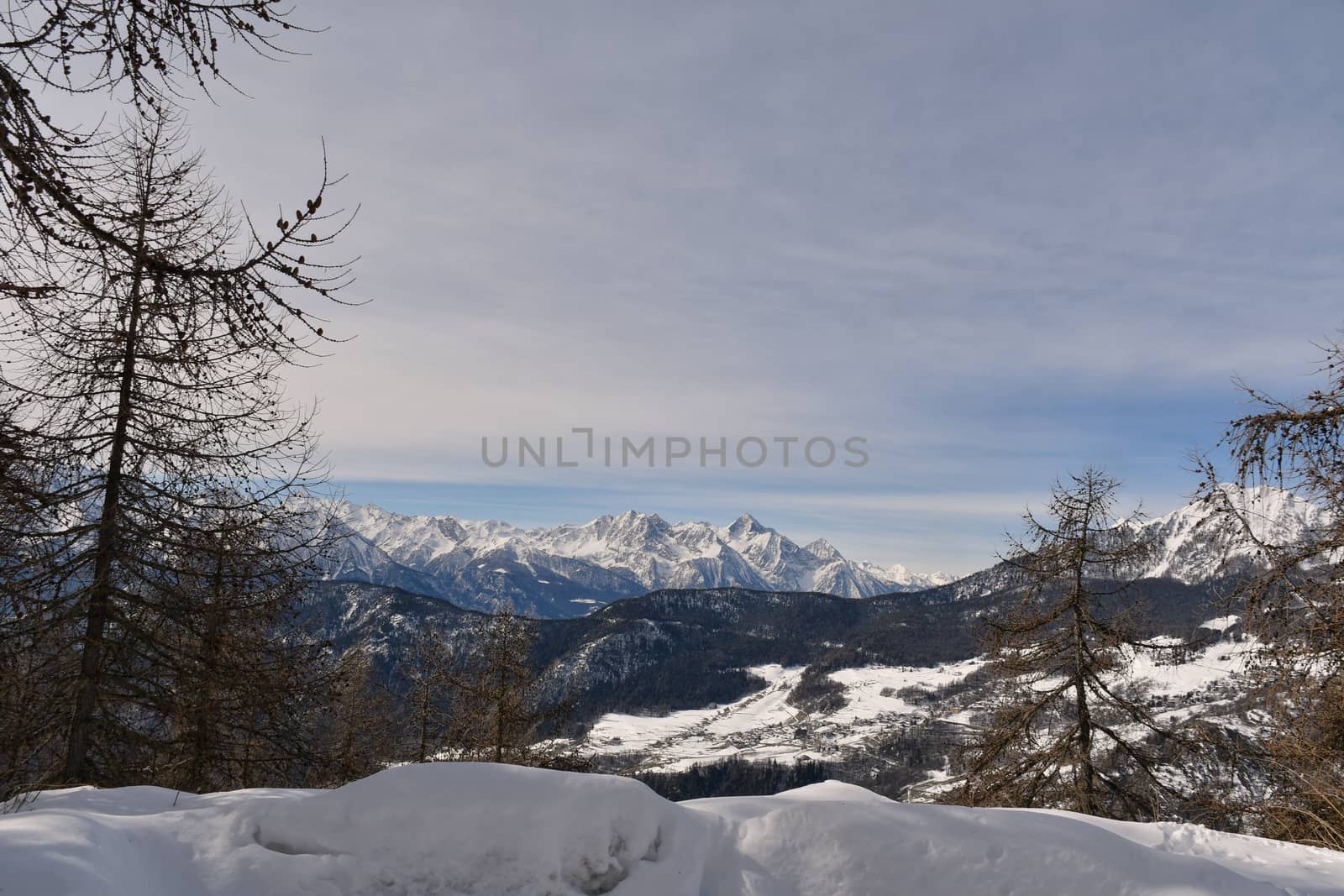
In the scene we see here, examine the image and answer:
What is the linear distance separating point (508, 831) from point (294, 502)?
7820 mm

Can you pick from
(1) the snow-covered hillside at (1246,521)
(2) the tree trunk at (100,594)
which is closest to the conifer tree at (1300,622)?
(1) the snow-covered hillside at (1246,521)

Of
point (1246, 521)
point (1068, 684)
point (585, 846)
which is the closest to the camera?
point (585, 846)

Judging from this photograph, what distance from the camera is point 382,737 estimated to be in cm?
2280

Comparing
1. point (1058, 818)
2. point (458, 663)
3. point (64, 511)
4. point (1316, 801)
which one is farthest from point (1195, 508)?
point (458, 663)

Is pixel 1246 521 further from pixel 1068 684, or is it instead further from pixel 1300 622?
pixel 1068 684

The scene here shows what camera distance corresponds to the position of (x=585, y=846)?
4.09 m

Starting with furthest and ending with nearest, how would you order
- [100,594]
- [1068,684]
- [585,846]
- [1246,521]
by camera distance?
[1068,684] < [100,594] < [1246,521] < [585,846]

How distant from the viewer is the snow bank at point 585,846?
3723 mm

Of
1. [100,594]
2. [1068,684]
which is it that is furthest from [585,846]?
[1068,684]

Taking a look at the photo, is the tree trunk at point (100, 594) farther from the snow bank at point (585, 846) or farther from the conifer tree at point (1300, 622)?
the conifer tree at point (1300, 622)

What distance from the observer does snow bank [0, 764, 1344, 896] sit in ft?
12.2

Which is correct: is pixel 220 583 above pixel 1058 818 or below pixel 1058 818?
above

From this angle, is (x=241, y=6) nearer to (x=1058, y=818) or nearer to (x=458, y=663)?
(x=1058, y=818)

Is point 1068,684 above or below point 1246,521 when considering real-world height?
below
